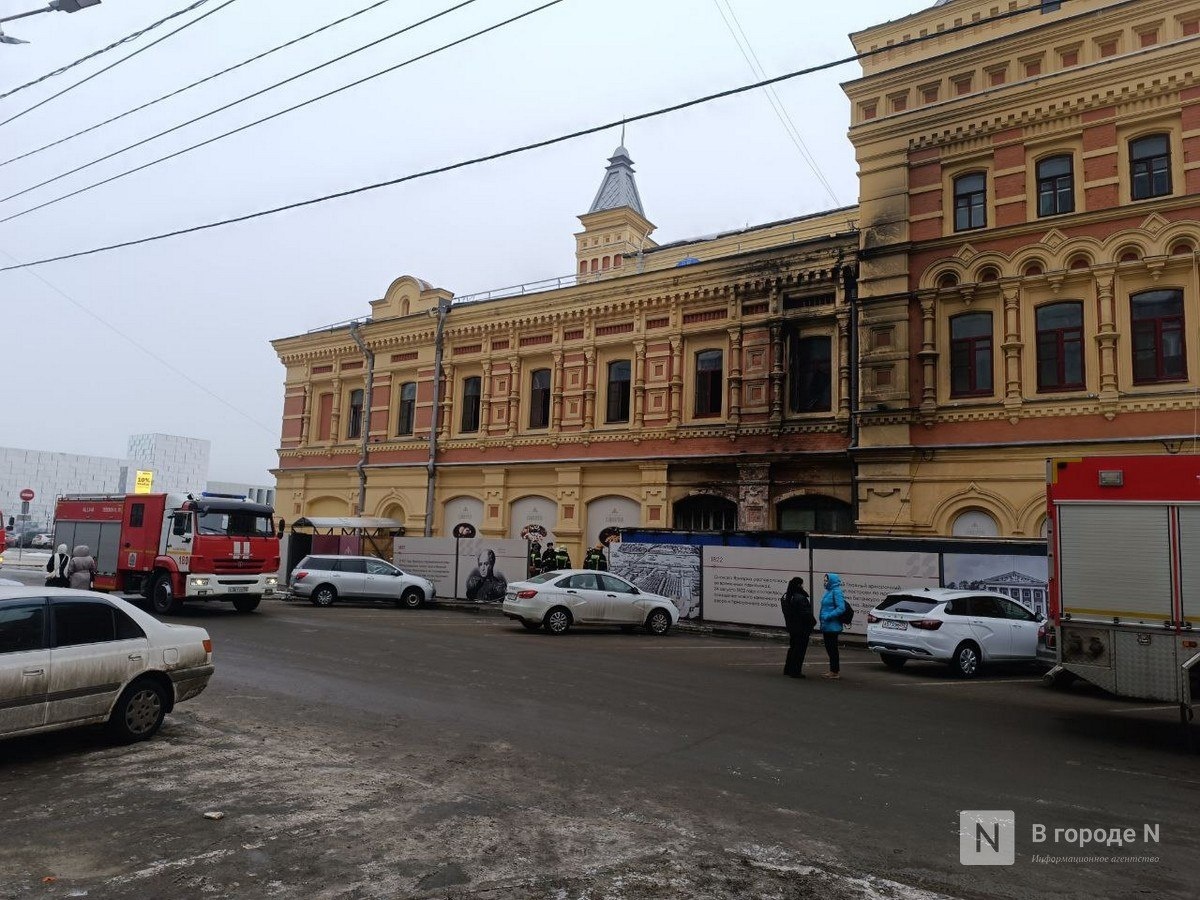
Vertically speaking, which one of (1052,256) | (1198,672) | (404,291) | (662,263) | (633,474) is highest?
(662,263)

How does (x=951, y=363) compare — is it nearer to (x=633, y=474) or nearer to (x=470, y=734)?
(x=633, y=474)

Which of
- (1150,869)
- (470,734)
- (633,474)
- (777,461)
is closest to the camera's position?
(1150,869)

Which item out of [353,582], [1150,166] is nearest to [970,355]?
[1150,166]

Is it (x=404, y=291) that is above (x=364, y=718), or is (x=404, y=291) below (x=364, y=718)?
above

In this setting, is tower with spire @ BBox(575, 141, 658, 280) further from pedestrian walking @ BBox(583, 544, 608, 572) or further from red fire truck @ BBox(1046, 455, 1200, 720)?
red fire truck @ BBox(1046, 455, 1200, 720)

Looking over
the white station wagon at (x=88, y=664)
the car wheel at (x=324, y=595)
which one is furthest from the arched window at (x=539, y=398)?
the white station wagon at (x=88, y=664)

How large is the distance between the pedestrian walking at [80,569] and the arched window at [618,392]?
16.5 m

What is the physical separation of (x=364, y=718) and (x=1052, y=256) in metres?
19.2

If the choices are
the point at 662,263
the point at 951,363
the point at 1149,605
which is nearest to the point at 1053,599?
the point at 1149,605

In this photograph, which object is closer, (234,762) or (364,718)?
(234,762)

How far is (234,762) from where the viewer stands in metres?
7.04

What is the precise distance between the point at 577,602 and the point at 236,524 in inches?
337

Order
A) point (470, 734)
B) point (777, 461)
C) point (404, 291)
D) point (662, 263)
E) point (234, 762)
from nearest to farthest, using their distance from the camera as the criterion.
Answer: point (234, 762) < point (470, 734) < point (777, 461) < point (404, 291) < point (662, 263)

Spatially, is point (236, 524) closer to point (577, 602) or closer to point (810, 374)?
point (577, 602)
